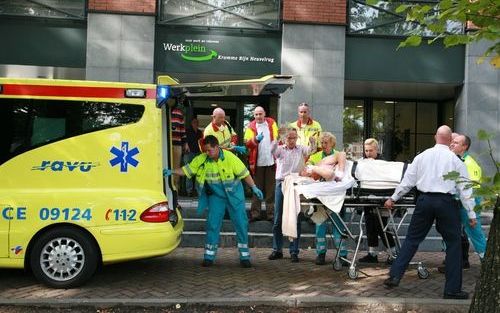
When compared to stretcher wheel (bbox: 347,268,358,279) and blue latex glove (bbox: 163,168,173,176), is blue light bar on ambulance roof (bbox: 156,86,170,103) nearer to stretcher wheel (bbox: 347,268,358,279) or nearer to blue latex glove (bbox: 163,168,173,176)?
blue latex glove (bbox: 163,168,173,176)

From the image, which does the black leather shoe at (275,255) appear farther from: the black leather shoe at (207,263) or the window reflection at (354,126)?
the window reflection at (354,126)

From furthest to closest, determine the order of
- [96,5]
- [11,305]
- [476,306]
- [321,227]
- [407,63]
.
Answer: [407,63] → [96,5] → [321,227] → [11,305] → [476,306]

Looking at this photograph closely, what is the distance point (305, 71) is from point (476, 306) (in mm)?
7691

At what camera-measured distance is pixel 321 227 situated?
7.41 metres

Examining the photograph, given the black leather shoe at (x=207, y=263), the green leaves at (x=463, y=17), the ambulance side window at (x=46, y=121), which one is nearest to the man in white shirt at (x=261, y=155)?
the black leather shoe at (x=207, y=263)

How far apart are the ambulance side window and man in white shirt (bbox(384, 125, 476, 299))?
11.2ft

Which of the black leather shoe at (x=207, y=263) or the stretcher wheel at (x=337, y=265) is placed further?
the black leather shoe at (x=207, y=263)

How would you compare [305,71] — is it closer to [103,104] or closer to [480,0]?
[103,104]

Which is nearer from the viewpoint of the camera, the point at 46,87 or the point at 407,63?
the point at 46,87

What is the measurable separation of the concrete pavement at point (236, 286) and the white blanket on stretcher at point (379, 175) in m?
1.18

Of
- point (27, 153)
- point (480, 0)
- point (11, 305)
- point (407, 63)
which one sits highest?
point (407, 63)

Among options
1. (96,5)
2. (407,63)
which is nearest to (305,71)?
(407,63)

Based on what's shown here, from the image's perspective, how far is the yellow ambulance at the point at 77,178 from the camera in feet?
19.2

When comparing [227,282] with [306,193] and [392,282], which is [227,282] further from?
[392,282]
